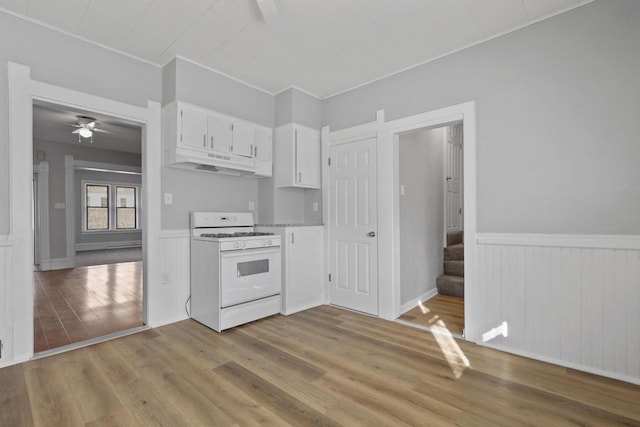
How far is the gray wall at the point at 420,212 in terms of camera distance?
3682 mm

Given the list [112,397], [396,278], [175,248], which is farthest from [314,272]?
[112,397]

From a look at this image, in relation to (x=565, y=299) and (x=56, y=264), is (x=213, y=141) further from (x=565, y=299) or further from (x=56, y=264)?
(x=56, y=264)

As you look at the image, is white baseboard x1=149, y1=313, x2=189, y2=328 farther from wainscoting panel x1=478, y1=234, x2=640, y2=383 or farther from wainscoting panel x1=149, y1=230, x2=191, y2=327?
wainscoting panel x1=478, y1=234, x2=640, y2=383

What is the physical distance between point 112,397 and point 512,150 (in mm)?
3433

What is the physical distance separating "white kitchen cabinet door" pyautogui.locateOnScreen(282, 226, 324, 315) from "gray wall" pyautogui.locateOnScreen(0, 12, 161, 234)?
2141 millimetres

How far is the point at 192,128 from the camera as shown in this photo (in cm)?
314

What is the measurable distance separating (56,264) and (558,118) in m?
8.77

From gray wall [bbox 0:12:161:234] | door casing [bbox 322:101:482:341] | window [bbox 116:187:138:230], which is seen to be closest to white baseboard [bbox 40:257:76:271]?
window [bbox 116:187:138:230]

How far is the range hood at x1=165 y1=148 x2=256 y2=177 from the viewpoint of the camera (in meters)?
3.08

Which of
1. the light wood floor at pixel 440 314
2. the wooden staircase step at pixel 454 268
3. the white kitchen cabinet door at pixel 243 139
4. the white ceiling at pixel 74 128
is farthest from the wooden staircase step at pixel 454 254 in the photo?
the white ceiling at pixel 74 128

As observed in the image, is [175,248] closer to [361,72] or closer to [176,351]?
[176,351]

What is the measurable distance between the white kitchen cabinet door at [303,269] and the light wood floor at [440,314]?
1.09 metres

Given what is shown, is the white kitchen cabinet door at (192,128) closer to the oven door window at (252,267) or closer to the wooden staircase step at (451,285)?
the oven door window at (252,267)

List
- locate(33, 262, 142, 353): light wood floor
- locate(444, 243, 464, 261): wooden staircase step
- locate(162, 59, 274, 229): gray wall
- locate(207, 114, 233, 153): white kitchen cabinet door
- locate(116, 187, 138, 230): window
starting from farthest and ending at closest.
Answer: locate(116, 187, 138, 230): window
locate(444, 243, 464, 261): wooden staircase step
locate(207, 114, 233, 153): white kitchen cabinet door
locate(162, 59, 274, 229): gray wall
locate(33, 262, 142, 353): light wood floor
